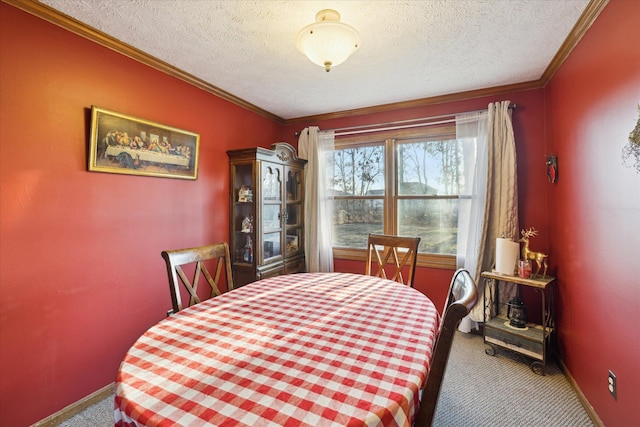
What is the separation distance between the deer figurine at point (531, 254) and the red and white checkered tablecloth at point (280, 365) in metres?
1.45

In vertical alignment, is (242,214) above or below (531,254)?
above

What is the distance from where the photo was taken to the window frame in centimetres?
302

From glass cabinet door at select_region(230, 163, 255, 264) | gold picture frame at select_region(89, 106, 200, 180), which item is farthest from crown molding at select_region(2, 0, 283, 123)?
glass cabinet door at select_region(230, 163, 255, 264)

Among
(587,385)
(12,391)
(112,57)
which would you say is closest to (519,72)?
(587,385)

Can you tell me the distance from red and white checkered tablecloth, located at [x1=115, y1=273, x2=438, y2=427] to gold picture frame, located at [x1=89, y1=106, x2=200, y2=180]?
124 cm

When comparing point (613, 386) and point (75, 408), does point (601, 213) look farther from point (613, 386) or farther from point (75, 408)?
point (75, 408)

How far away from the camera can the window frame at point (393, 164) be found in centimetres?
302

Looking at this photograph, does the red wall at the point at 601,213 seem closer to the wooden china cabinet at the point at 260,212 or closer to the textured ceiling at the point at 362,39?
the textured ceiling at the point at 362,39

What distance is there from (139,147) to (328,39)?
152 cm

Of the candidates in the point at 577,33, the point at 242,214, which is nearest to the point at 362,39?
the point at 577,33

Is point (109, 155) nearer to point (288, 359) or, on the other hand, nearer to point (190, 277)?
point (190, 277)

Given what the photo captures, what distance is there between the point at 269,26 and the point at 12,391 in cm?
248

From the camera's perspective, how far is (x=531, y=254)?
2.40 metres

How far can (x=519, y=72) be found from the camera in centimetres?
245
